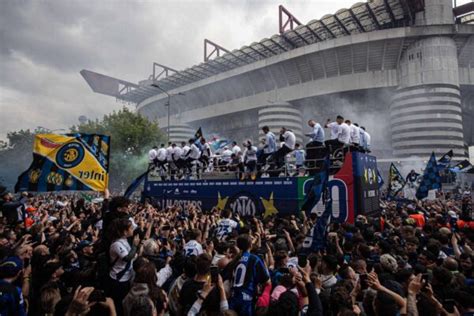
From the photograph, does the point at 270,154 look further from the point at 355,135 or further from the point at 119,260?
the point at 119,260

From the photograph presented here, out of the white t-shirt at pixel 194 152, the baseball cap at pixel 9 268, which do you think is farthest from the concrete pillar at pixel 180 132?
the baseball cap at pixel 9 268

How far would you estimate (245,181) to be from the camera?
A: 13234 millimetres

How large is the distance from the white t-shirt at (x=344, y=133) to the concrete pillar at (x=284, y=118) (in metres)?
28.8

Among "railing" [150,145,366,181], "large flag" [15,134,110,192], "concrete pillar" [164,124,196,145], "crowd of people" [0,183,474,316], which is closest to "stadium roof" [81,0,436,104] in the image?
"concrete pillar" [164,124,196,145]

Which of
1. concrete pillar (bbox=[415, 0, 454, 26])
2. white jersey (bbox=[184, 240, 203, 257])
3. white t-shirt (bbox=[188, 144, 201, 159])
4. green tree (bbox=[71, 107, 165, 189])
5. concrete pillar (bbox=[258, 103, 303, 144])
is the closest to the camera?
white jersey (bbox=[184, 240, 203, 257])

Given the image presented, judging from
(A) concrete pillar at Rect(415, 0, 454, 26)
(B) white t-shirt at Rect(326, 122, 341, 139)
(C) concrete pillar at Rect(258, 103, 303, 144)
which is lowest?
(B) white t-shirt at Rect(326, 122, 341, 139)

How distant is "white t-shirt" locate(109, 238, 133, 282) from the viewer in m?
3.90

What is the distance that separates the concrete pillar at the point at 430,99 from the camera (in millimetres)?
31641

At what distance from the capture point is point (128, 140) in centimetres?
3469

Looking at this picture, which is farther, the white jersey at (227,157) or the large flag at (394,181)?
the large flag at (394,181)

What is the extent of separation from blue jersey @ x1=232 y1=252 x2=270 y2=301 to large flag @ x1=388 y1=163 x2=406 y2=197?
14.3 meters

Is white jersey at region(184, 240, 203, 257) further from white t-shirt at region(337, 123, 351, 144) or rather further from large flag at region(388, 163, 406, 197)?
large flag at region(388, 163, 406, 197)

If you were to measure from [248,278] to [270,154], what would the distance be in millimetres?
9709

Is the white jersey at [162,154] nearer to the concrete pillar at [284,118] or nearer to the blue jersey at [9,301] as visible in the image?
the blue jersey at [9,301]
